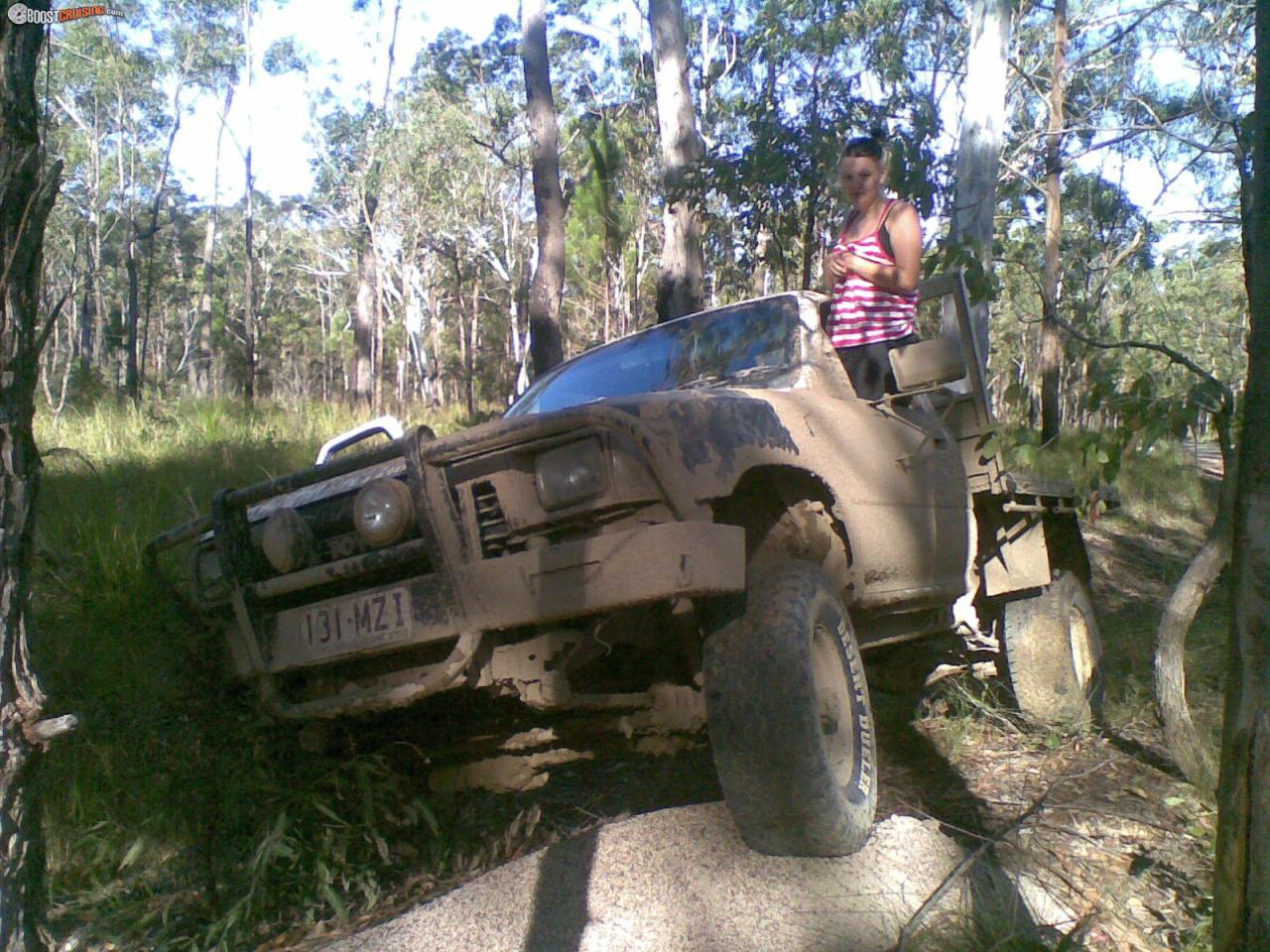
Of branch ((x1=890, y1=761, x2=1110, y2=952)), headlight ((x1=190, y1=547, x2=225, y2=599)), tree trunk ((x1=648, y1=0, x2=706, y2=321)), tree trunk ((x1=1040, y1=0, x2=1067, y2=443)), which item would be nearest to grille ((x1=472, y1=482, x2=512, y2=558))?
headlight ((x1=190, y1=547, x2=225, y2=599))

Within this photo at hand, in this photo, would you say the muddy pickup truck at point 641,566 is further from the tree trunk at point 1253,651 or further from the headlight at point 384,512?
the tree trunk at point 1253,651

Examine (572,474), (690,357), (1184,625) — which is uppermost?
(690,357)

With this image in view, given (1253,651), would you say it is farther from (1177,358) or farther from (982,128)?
(982,128)

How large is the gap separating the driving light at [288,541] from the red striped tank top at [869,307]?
208 cm

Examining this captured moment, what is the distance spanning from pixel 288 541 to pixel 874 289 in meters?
2.36

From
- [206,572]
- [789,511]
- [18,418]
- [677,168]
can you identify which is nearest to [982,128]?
[677,168]

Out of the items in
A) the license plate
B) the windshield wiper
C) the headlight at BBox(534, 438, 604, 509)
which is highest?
the windshield wiper

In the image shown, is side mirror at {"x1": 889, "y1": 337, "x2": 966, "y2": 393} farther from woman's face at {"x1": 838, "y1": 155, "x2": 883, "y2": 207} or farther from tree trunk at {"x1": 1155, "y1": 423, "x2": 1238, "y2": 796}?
tree trunk at {"x1": 1155, "y1": 423, "x2": 1238, "y2": 796}

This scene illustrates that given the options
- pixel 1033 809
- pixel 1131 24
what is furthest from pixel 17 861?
pixel 1131 24

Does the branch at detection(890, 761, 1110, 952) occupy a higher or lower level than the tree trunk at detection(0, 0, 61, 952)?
lower

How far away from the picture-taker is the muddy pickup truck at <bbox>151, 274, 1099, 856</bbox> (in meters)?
2.91

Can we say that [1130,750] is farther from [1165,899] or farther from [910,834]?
[910,834]

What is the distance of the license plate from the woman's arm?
2.19 m

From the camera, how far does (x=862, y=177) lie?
449 cm
